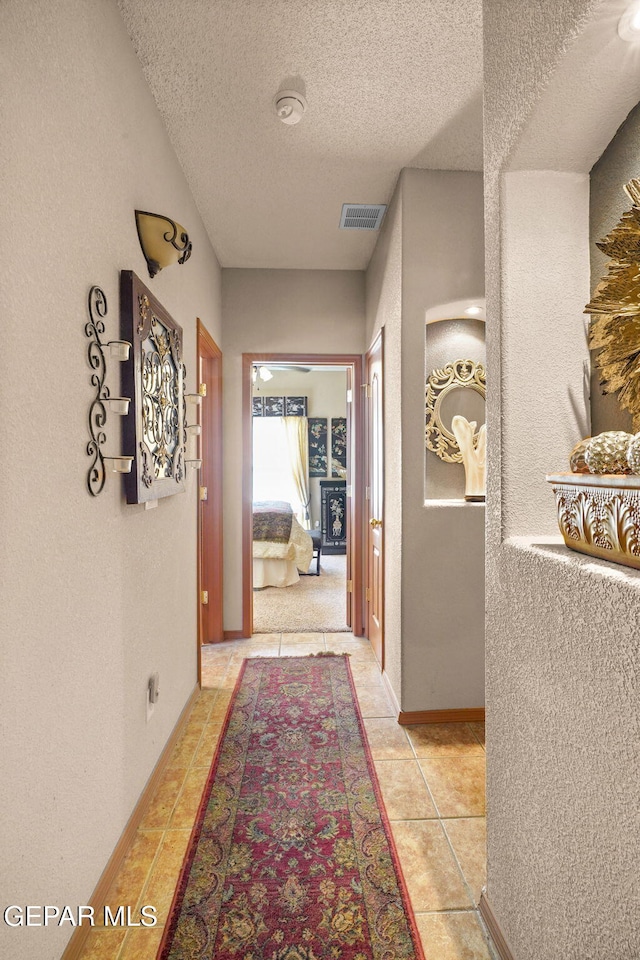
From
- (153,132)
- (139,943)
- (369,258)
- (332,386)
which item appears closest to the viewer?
(139,943)

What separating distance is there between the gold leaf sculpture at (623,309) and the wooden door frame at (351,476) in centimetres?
283

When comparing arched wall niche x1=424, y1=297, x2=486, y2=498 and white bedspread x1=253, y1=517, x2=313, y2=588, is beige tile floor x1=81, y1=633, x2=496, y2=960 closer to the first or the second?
arched wall niche x1=424, y1=297, x2=486, y2=498

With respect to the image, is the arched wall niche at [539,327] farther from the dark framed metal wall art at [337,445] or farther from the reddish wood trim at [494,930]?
the dark framed metal wall art at [337,445]

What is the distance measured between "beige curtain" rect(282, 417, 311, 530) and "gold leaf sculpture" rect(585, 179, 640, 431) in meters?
6.69

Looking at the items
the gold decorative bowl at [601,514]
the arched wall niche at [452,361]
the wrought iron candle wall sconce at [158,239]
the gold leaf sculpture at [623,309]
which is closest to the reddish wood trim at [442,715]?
the arched wall niche at [452,361]

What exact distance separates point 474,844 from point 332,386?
21.6ft

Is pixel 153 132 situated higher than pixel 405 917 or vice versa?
pixel 153 132

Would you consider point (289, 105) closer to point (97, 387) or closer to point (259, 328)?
point (97, 387)

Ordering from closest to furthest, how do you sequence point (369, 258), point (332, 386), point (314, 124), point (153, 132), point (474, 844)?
point (474, 844), point (153, 132), point (314, 124), point (369, 258), point (332, 386)

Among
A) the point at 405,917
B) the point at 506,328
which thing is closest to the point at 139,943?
the point at 405,917

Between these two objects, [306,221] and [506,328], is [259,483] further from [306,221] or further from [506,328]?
[506,328]

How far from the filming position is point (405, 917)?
1.49 meters

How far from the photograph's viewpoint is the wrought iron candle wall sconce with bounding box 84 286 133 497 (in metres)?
1.46

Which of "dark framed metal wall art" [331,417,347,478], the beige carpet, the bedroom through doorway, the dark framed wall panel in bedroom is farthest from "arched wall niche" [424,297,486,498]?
"dark framed metal wall art" [331,417,347,478]
